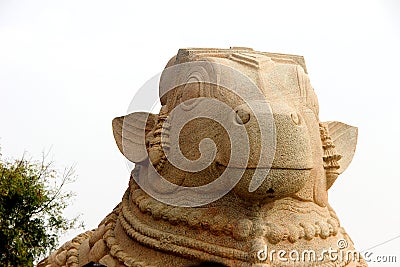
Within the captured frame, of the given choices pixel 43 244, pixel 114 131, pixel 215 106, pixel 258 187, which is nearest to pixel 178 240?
pixel 258 187

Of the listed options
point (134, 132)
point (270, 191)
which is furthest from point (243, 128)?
point (134, 132)

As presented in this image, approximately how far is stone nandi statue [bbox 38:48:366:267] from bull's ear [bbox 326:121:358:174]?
0.10 m

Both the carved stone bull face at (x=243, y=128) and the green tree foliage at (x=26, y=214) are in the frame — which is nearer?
the carved stone bull face at (x=243, y=128)

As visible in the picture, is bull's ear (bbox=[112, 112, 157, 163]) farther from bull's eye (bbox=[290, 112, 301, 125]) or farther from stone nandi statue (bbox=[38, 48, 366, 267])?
bull's eye (bbox=[290, 112, 301, 125])

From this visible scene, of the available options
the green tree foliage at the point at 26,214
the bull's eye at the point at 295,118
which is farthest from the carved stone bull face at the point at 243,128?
the green tree foliage at the point at 26,214

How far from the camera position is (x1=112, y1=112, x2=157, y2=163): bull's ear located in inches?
147

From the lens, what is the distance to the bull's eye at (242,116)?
3.10 m

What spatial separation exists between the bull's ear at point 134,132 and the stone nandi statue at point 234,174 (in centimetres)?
3

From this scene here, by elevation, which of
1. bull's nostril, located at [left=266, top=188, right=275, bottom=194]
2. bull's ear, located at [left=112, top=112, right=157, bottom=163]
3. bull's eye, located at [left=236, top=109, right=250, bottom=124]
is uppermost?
bull's ear, located at [left=112, top=112, right=157, bottom=163]

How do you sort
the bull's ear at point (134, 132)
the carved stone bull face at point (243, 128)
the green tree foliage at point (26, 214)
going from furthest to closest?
the green tree foliage at point (26, 214) < the bull's ear at point (134, 132) < the carved stone bull face at point (243, 128)

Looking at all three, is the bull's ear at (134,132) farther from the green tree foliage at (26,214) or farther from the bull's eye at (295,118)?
the green tree foliage at (26,214)

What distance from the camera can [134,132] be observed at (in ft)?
12.4

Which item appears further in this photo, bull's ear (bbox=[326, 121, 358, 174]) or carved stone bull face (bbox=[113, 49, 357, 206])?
bull's ear (bbox=[326, 121, 358, 174])

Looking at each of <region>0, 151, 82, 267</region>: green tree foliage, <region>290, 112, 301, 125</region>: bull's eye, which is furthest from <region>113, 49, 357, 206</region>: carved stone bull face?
<region>0, 151, 82, 267</region>: green tree foliage
